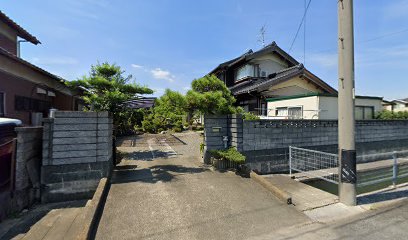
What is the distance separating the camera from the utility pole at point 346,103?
5062 millimetres

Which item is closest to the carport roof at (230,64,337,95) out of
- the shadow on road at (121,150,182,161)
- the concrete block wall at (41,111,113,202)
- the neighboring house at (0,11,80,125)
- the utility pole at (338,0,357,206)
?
the shadow on road at (121,150,182,161)

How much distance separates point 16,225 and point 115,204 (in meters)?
1.85

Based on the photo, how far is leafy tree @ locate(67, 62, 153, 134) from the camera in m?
6.85

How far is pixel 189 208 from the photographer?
190 inches

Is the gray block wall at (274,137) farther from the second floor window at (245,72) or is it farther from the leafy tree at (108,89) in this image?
the second floor window at (245,72)

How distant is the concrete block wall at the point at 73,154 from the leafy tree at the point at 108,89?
3.36 ft

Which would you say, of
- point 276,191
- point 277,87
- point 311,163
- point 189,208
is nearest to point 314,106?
point 311,163

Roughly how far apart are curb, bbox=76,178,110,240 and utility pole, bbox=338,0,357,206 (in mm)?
5212

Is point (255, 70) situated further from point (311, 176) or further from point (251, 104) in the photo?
point (311, 176)

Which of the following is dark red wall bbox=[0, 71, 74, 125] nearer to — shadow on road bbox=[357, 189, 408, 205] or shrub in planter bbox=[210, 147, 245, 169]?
shrub in planter bbox=[210, 147, 245, 169]

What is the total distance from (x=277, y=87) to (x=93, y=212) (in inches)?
536

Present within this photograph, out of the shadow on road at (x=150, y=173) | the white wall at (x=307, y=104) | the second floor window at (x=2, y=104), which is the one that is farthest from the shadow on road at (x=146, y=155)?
the white wall at (x=307, y=104)

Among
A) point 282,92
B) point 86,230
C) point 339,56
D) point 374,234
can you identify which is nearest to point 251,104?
point 282,92

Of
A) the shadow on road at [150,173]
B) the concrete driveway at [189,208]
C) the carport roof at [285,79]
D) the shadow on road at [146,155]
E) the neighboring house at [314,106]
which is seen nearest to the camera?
the concrete driveway at [189,208]
